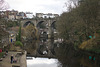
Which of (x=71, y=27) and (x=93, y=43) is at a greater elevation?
(x=71, y=27)

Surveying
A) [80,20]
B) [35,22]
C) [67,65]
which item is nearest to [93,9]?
[80,20]

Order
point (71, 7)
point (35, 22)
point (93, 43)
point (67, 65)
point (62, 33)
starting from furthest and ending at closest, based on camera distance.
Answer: point (35, 22), point (62, 33), point (71, 7), point (93, 43), point (67, 65)

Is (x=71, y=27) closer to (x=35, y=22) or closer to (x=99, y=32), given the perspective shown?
(x=99, y=32)

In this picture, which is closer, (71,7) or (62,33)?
(71,7)

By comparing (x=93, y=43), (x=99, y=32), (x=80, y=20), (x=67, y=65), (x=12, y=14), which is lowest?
(x=67, y=65)

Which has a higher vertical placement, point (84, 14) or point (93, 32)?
point (84, 14)

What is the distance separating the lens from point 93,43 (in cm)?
3077

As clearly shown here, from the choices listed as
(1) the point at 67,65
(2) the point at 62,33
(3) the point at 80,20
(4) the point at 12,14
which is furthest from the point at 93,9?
(4) the point at 12,14

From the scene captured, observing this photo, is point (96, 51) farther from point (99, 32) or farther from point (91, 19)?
point (91, 19)

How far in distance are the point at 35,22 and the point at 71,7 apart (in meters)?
49.1

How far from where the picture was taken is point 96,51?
30828 millimetres

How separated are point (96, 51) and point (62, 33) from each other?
23.0 m

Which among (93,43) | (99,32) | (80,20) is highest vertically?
(80,20)

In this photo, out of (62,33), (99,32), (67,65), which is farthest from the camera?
(62,33)
